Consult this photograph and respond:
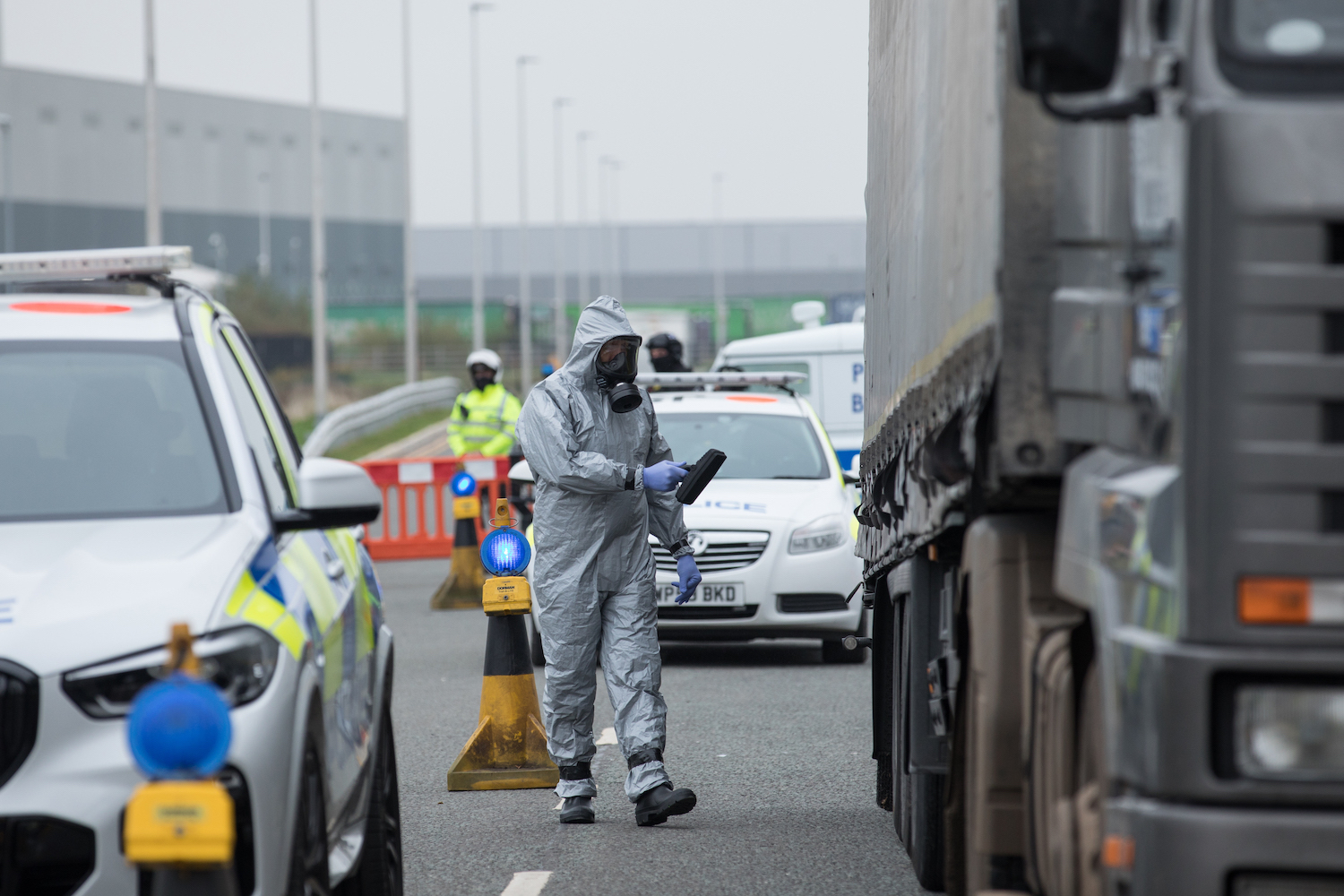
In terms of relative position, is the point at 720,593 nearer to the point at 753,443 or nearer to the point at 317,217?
the point at 753,443

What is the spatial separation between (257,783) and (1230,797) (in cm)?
187

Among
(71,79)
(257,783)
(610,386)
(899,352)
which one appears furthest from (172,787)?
(71,79)

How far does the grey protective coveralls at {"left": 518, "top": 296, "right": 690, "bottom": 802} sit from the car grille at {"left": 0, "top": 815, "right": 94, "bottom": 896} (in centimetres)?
394

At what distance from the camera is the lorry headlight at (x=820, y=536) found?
12.5 metres

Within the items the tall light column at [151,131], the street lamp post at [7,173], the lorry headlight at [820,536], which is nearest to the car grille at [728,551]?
the lorry headlight at [820,536]

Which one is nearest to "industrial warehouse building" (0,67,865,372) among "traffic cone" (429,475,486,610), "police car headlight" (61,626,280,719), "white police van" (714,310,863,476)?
"white police van" (714,310,863,476)

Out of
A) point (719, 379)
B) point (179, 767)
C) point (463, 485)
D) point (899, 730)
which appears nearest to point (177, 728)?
point (179, 767)

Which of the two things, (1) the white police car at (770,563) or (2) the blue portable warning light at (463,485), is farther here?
(2) the blue portable warning light at (463,485)

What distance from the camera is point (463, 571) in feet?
53.9

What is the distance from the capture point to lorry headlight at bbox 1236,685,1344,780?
313 centimetres

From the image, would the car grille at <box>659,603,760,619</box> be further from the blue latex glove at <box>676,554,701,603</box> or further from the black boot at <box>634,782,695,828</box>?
the black boot at <box>634,782,695,828</box>

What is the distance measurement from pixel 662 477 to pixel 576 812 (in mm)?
1357

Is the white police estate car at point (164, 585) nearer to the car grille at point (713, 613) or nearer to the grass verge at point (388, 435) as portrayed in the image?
the car grille at point (713, 613)

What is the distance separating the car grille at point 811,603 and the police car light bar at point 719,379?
7.30 ft
